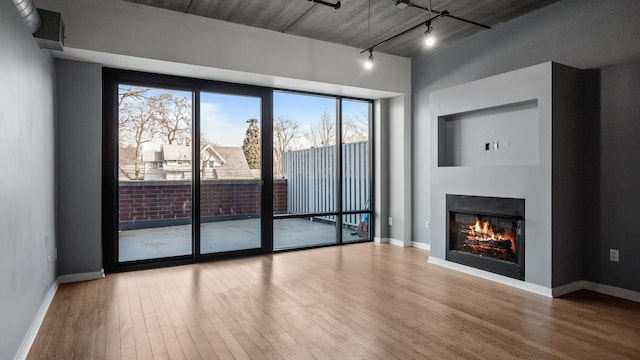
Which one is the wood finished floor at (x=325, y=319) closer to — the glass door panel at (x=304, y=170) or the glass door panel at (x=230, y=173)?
the glass door panel at (x=230, y=173)

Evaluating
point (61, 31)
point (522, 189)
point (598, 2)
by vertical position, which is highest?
point (598, 2)

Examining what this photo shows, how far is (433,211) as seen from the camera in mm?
4840

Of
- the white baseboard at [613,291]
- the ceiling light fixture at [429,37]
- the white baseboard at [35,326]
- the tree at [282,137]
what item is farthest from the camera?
the tree at [282,137]

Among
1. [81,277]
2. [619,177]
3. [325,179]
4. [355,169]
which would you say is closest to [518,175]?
[619,177]

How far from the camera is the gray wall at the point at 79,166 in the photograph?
13.1ft

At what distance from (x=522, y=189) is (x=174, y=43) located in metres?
4.06

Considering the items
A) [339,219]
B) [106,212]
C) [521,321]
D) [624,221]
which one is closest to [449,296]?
[521,321]

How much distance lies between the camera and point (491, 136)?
4.39 metres

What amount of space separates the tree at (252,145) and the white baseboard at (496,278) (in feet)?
8.98

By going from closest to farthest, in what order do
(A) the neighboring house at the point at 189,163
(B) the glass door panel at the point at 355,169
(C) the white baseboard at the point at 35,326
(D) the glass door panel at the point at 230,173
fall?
(C) the white baseboard at the point at 35,326 → (A) the neighboring house at the point at 189,163 → (D) the glass door panel at the point at 230,173 → (B) the glass door panel at the point at 355,169

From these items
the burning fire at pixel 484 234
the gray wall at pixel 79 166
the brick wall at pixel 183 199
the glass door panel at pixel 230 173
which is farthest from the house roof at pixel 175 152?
the burning fire at pixel 484 234

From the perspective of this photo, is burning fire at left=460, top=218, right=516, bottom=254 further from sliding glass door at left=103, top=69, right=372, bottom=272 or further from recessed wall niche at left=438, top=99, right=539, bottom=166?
sliding glass door at left=103, top=69, right=372, bottom=272

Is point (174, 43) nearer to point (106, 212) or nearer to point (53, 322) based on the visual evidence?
point (106, 212)

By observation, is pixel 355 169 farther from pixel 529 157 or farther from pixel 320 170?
pixel 529 157
